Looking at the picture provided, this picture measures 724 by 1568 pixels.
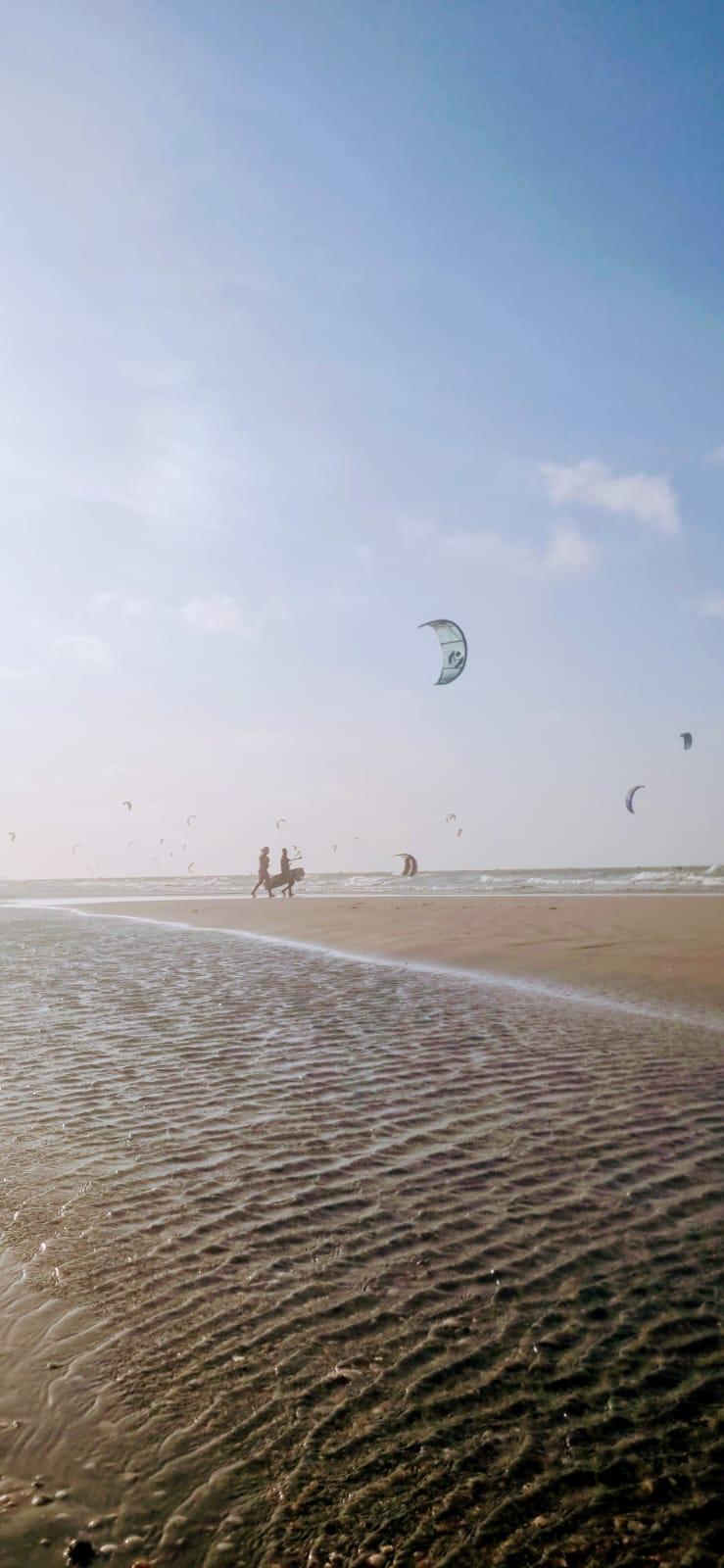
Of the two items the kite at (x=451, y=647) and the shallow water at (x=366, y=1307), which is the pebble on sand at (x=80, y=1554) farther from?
the kite at (x=451, y=647)

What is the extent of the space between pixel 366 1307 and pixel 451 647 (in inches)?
1178

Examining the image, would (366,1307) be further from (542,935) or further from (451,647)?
(451,647)

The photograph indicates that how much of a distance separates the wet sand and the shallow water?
4536 mm

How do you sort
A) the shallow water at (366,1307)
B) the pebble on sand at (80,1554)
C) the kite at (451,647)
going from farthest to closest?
the kite at (451,647) → the shallow water at (366,1307) → the pebble on sand at (80,1554)

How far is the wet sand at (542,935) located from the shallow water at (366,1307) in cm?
454

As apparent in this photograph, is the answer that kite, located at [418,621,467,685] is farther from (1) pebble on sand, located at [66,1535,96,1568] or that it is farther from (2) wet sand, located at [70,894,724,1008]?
(1) pebble on sand, located at [66,1535,96,1568]

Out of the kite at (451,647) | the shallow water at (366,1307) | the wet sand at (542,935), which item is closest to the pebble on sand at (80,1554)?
the shallow water at (366,1307)

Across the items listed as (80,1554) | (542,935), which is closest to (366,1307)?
(80,1554)

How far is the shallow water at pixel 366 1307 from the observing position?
2.31 meters

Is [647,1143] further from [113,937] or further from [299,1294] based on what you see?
[113,937]

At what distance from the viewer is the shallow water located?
2.31 m

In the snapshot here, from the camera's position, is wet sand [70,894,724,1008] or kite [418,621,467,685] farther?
kite [418,621,467,685]

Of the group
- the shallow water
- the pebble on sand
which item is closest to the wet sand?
the shallow water

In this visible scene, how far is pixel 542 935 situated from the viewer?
1747 cm
